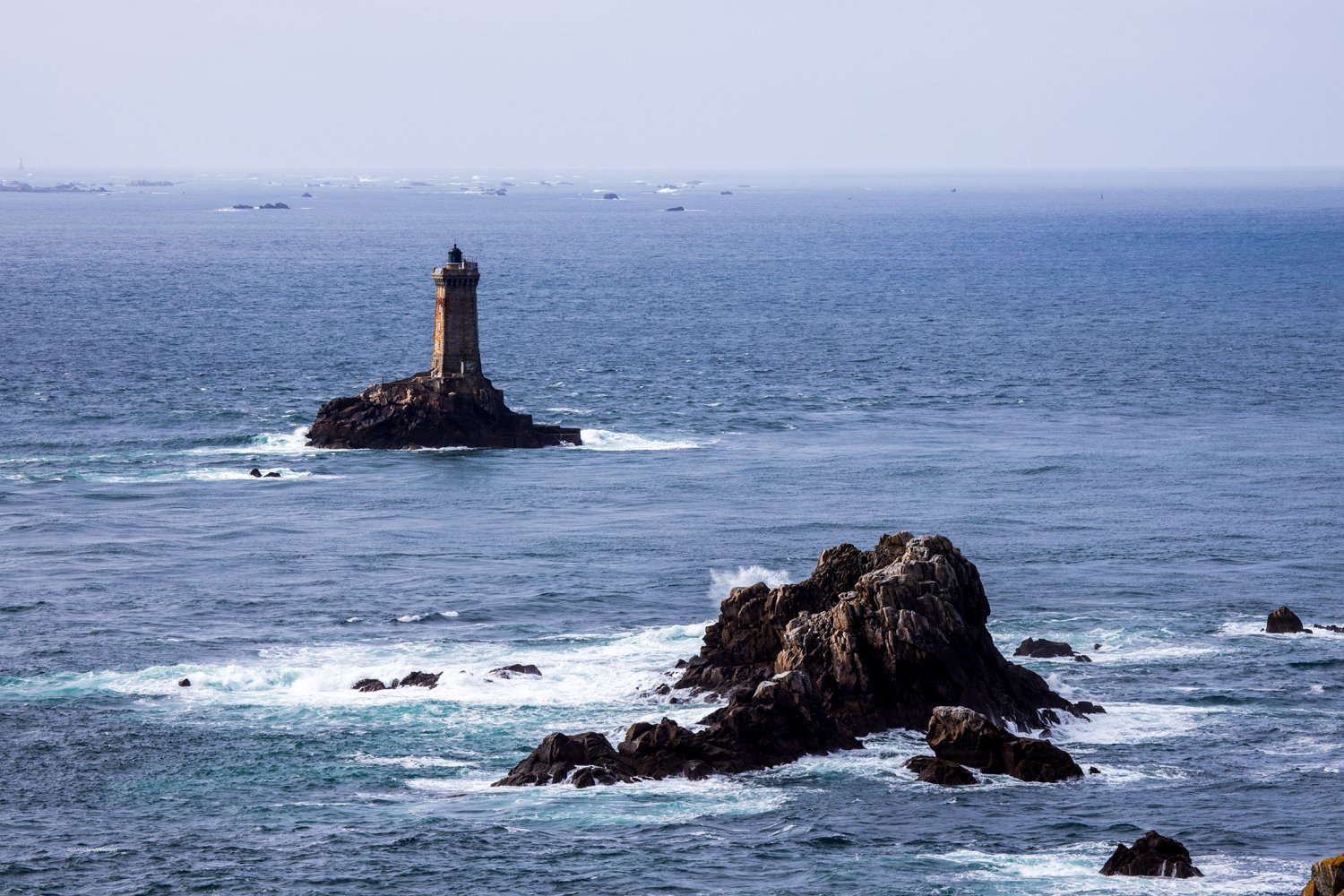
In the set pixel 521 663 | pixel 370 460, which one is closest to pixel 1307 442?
pixel 370 460

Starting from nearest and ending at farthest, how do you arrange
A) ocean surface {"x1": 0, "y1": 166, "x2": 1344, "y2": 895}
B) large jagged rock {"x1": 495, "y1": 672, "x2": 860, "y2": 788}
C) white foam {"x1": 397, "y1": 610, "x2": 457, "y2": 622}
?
ocean surface {"x1": 0, "y1": 166, "x2": 1344, "y2": 895}
large jagged rock {"x1": 495, "y1": 672, "x2": 860, "y2": 788}
white foam {"x1": 397, "y1": 610, "x2": 457, "y2": 622}

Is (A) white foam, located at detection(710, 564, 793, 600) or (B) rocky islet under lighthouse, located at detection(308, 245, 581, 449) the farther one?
(B) rocky islet under lighthouse, located at detection(308, 245, 581, 449)

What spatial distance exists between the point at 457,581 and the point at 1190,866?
40723 millimetres

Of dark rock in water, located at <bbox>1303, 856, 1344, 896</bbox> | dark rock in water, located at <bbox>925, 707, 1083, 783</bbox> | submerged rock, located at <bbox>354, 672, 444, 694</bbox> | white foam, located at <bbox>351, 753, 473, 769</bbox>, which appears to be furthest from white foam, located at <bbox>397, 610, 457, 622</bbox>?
dark rock in water, located at <bbox>1303, 856, 1344, 896</bbox>

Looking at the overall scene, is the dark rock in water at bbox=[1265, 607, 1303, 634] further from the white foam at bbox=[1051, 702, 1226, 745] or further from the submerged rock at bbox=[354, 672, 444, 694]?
the submerged rock at bbox=[354, 672, 444, 694]

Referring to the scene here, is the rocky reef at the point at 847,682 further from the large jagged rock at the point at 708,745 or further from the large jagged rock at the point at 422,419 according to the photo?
the large jagged rock at the point at 422,419

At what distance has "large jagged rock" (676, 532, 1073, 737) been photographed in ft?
197

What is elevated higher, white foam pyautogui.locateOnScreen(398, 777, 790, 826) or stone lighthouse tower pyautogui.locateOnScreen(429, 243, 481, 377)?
stone lighthouse tower pyautogui.locateOnScreen(429, 243, 481, 377)

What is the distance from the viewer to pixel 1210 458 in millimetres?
109875

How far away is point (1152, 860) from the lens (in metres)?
48.3

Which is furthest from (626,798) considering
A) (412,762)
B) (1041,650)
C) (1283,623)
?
(1283,623)

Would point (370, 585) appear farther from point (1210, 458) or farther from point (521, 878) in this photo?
point (1210, 458)

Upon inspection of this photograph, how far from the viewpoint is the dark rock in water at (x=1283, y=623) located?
237 ft

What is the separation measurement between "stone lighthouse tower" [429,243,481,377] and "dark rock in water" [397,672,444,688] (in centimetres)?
4952
